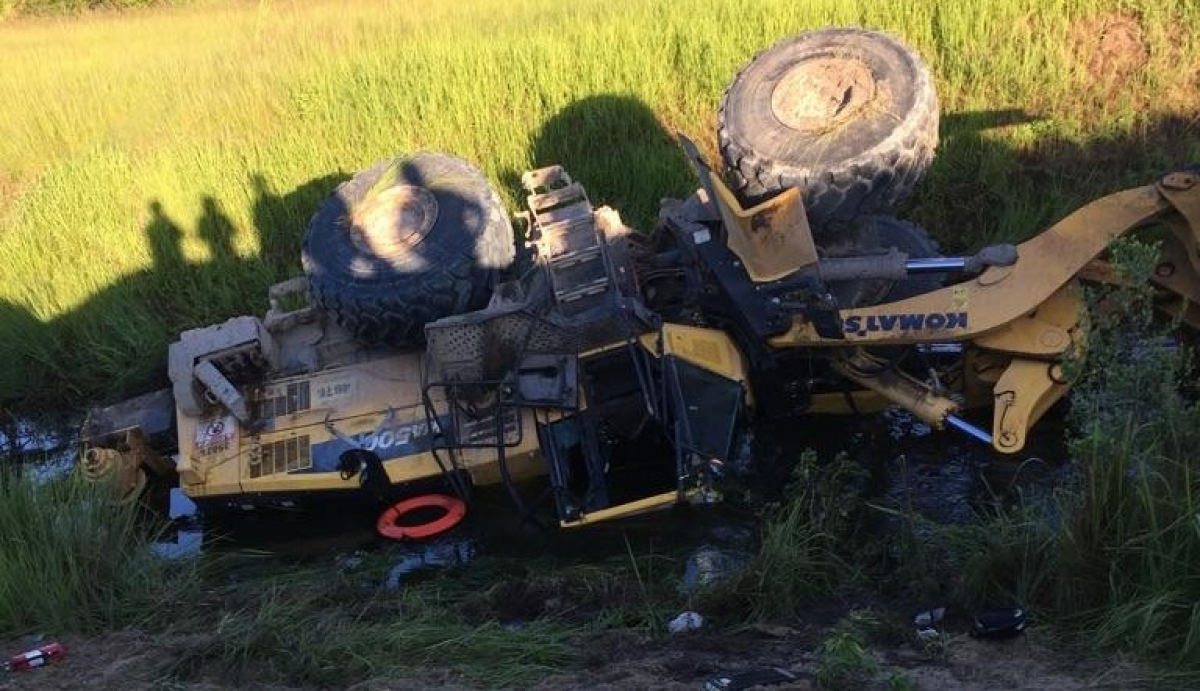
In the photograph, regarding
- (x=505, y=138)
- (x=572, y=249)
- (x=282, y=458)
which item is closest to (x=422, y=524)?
(x=282, y=458)

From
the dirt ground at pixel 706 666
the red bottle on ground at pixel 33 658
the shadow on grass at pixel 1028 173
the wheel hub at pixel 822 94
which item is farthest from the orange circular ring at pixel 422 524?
the shadow on grass at pixel 1028 173

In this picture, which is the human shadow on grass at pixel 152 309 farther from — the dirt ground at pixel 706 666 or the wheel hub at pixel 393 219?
the dirt ground at pixel 706 666

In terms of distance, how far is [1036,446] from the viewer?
6.21 meters

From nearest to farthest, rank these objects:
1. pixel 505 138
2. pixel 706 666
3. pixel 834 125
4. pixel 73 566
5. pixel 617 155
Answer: pixel 706 666 → pixel 73 566 → pixel 834 125 → pixel 617 155 → pixel 505 138

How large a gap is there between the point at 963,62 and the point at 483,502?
497 cm

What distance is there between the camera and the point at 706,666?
4105 mm

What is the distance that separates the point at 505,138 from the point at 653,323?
3.63m

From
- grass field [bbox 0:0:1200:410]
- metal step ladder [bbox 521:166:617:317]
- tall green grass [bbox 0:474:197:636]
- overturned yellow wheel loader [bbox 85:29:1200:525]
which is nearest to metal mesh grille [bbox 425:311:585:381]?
overturned yellow wheel loader [bbox 85:29:1200:525]

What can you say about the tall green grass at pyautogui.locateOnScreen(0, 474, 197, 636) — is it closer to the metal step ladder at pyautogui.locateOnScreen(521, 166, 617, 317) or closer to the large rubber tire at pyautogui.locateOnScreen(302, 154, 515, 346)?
the large rubber tire at pyautogui.locateOnScreen(302, 154, 515, 346)

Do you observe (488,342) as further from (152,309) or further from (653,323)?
(152,309)

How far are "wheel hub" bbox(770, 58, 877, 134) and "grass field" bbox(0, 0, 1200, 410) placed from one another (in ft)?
7.67

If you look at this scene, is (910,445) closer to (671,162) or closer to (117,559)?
(671,162)

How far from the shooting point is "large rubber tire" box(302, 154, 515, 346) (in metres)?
6.32

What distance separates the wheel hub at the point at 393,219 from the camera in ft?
21.4
